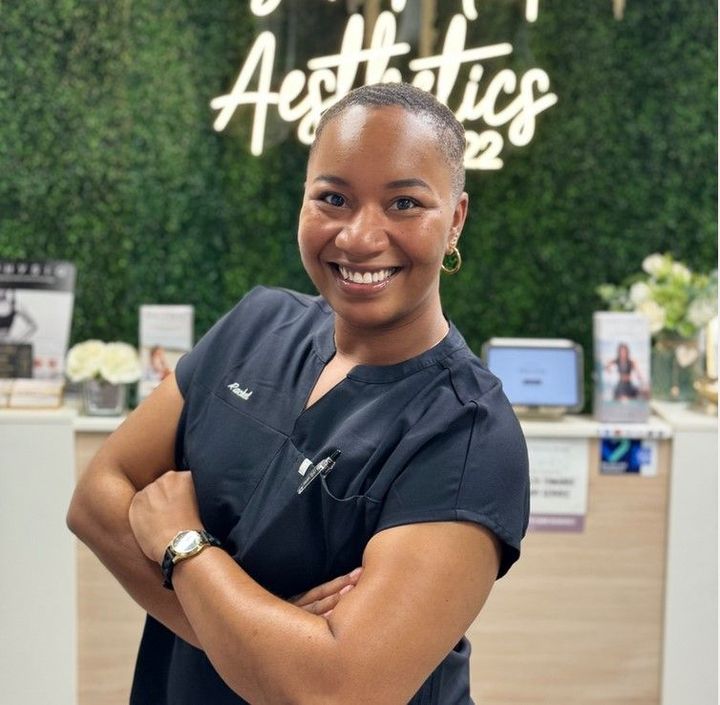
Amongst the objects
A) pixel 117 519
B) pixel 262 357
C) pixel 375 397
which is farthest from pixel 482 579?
pixel 117 519

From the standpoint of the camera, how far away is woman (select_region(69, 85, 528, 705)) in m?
1.39

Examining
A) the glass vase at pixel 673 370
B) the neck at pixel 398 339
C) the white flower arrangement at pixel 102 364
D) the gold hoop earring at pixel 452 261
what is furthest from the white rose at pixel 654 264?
the neck at pixel 398 339

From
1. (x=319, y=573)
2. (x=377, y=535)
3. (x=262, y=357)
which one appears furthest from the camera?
(x=262, y=357)

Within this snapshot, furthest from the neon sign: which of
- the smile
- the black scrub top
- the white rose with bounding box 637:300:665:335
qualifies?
the smile

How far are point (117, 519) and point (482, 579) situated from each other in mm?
600

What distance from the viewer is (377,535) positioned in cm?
142

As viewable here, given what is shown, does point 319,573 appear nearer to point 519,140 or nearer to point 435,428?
point 435,428

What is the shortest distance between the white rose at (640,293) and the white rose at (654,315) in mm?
32

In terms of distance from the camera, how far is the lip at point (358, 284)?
1.47 m

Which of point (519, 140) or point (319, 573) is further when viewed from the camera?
point (519, 140)

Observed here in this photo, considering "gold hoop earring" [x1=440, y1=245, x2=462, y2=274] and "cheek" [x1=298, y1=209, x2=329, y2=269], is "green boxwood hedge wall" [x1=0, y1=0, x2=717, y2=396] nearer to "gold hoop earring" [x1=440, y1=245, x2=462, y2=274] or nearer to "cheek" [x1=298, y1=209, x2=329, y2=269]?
"gold hoop earring" [x1=440, y1=245, x2=462, y2=274]

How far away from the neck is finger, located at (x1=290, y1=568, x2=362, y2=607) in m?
0.28

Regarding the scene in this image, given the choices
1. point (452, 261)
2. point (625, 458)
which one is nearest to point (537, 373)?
point (625, 458)

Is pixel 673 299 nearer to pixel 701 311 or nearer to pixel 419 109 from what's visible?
pixel 701 311
